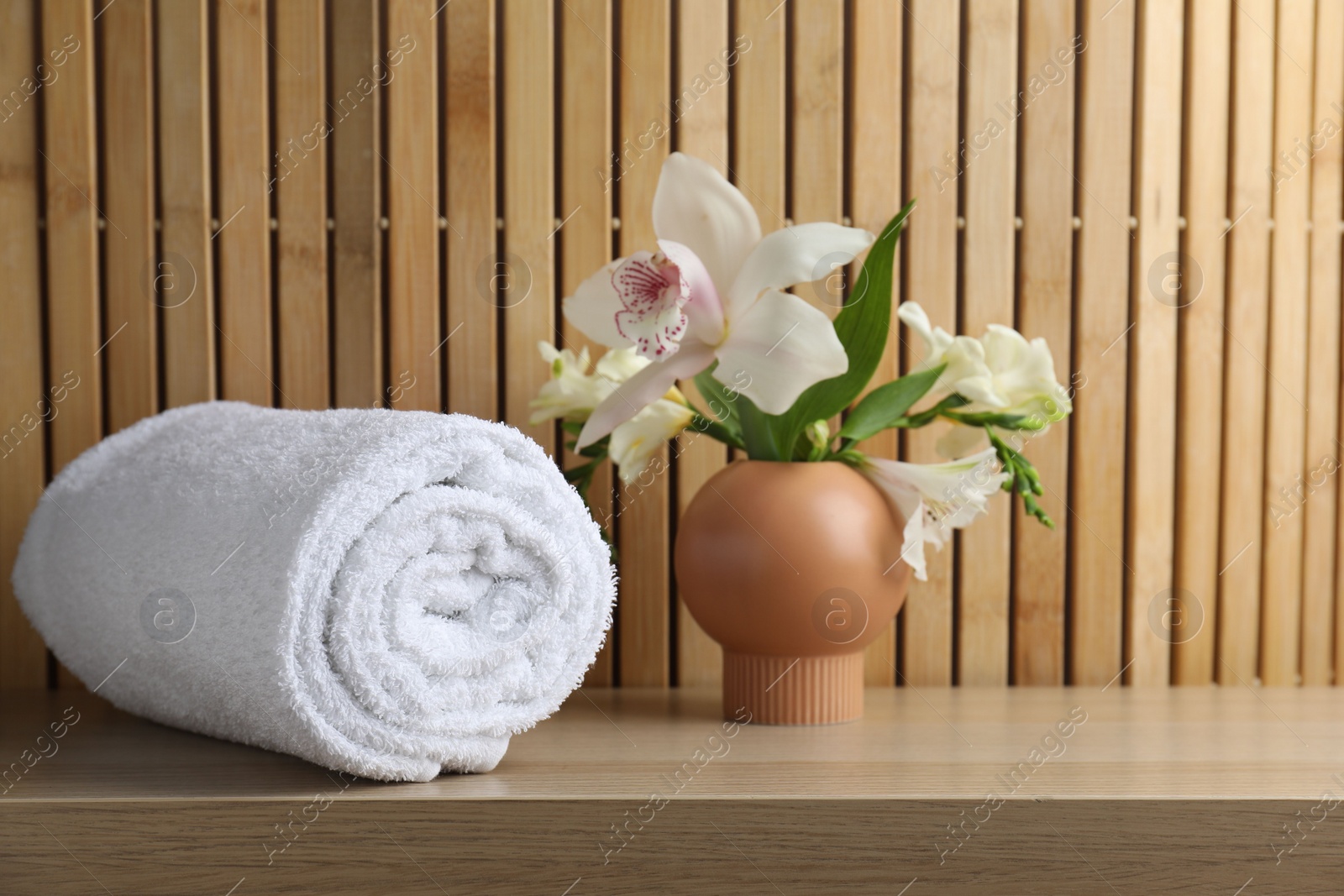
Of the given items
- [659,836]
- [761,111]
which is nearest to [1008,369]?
[761,111]

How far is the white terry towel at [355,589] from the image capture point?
1.51ft

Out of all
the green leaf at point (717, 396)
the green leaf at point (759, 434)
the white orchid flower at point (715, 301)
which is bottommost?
the green leaf at point (759, 434)

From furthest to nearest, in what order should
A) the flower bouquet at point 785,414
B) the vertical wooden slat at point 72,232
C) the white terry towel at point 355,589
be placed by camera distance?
the vertical wooden slat at point 72,232 < the flower bouquet at point 785,414 < the white terry towel at point 355,589

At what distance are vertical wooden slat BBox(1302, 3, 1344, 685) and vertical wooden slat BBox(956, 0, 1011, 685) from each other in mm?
215

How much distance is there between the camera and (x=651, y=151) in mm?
730

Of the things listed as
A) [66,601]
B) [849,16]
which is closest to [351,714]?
[66,601]

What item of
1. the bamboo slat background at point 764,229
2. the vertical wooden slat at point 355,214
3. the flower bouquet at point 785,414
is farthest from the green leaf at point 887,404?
the vertical wooden slat at point 355,214

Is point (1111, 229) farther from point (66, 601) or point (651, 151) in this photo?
point (66, 601)

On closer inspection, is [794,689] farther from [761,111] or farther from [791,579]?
[761,111]

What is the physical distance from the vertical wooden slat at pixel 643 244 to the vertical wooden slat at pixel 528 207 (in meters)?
0.05

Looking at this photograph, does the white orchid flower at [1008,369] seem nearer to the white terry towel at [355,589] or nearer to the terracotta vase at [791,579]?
the terracotta vase at [791,579]

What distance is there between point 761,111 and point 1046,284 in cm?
23

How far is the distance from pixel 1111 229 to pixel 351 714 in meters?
0.59

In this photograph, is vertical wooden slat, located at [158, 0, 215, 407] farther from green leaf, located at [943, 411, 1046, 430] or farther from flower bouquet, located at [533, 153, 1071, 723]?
green leaf, located at [943, 411, 1046, 430]
